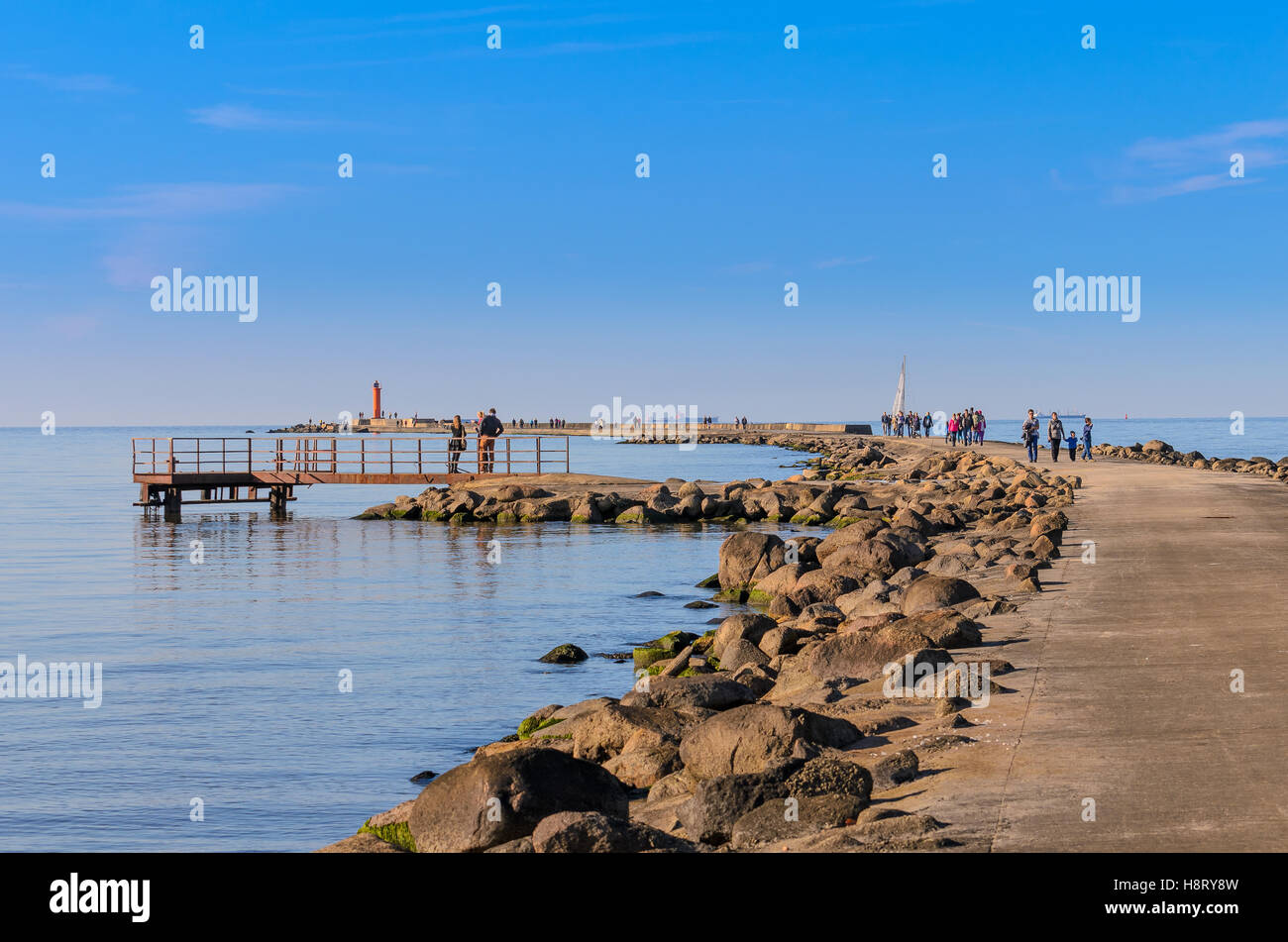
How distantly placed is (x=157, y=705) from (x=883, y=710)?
363 inches

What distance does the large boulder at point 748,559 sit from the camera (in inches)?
869

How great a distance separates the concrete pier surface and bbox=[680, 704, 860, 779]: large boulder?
34.0 inches

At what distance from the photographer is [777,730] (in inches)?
312

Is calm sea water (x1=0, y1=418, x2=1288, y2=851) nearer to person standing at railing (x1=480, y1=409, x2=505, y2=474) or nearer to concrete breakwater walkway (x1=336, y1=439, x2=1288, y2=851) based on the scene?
concrete breakwater walkway (x1=336, y1=439, x2=1288, y2=851)

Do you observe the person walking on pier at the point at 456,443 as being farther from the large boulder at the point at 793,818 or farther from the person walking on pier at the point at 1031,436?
the large boulder at the point at 793,818

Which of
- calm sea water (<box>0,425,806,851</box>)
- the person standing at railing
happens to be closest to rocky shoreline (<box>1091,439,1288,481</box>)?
calm sea water (<box>0,425,806,851</box>)

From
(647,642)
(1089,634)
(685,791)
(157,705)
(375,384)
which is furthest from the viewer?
(375,384)

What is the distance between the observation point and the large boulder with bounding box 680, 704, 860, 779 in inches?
306

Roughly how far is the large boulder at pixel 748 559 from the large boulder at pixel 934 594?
761cm

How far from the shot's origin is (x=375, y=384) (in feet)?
500

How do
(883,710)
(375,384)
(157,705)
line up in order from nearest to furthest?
(883,710) < (157,705) < (375,384)
